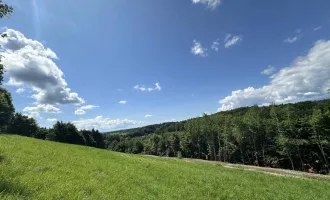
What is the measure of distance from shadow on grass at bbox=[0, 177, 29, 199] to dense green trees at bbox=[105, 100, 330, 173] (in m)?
69.0

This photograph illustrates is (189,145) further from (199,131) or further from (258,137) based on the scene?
(258,137)

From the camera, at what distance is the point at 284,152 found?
66.3 metres

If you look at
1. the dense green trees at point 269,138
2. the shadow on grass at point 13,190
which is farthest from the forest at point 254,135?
the shadow on grass at point 13,190

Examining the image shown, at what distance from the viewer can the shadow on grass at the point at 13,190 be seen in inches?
263

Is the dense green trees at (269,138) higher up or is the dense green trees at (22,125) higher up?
the dense green trees at (22,125)

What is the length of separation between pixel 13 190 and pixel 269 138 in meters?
81.9

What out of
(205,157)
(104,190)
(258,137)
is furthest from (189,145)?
(104,190)

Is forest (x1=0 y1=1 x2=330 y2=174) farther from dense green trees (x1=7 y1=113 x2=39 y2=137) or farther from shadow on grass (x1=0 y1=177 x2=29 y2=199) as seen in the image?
shadow on grass (x1=0 y1=177 x2=29 y2=199)

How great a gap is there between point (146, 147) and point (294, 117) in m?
108

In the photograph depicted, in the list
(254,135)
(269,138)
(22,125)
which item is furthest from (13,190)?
(22,125)

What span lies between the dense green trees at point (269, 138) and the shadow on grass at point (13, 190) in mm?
68987

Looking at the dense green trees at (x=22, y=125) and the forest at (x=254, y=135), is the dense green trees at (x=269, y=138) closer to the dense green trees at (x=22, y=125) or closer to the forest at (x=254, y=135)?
the forest at (x=254, y=135)

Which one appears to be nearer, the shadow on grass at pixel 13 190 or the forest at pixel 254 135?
the shadow on grass at pixel 13 190

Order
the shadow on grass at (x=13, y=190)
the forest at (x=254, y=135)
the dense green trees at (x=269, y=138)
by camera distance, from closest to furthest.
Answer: the shadow on grass at (x=13, y=190), the dense green trees at (x=269, y=138), the forest at (x=254, y=135)
